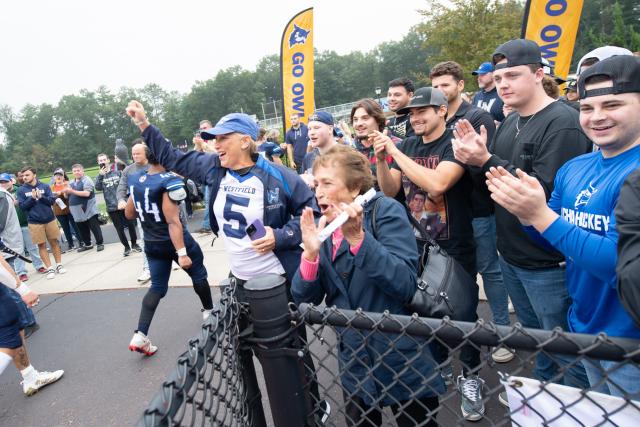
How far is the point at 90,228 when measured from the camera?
9.23m

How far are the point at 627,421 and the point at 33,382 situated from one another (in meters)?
4.52

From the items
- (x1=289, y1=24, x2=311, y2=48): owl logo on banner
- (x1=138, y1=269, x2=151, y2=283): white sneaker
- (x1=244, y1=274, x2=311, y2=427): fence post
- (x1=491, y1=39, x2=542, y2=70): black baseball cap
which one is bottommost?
(x1=138, y1=269, x2=151, y2=283): white sneaker

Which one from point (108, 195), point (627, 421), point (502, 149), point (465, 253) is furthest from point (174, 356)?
point (108, 195)

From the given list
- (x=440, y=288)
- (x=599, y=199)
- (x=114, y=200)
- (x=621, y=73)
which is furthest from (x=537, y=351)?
(x=114, y=200)

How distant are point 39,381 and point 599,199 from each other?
4.64 metres

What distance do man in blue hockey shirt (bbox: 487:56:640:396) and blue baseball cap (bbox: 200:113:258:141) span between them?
1.87m

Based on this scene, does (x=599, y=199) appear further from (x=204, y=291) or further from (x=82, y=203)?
(x=82, y=203)

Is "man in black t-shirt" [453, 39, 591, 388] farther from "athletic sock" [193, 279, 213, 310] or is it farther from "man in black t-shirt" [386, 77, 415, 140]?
"athletic sock" [193, 279, 213, 310]

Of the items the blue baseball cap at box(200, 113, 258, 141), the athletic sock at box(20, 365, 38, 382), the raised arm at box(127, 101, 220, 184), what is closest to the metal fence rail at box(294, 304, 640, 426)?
the blue baseball cap at box(200, 113, 258, 141)

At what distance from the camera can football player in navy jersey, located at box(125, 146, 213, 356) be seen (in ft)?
12.7

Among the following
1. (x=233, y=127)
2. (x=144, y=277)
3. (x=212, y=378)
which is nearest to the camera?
(x=212, y=378)

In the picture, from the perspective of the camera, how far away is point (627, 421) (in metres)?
0.94

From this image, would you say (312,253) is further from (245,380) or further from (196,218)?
(196,218)

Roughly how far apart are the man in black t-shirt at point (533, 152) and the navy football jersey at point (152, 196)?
2826mm
